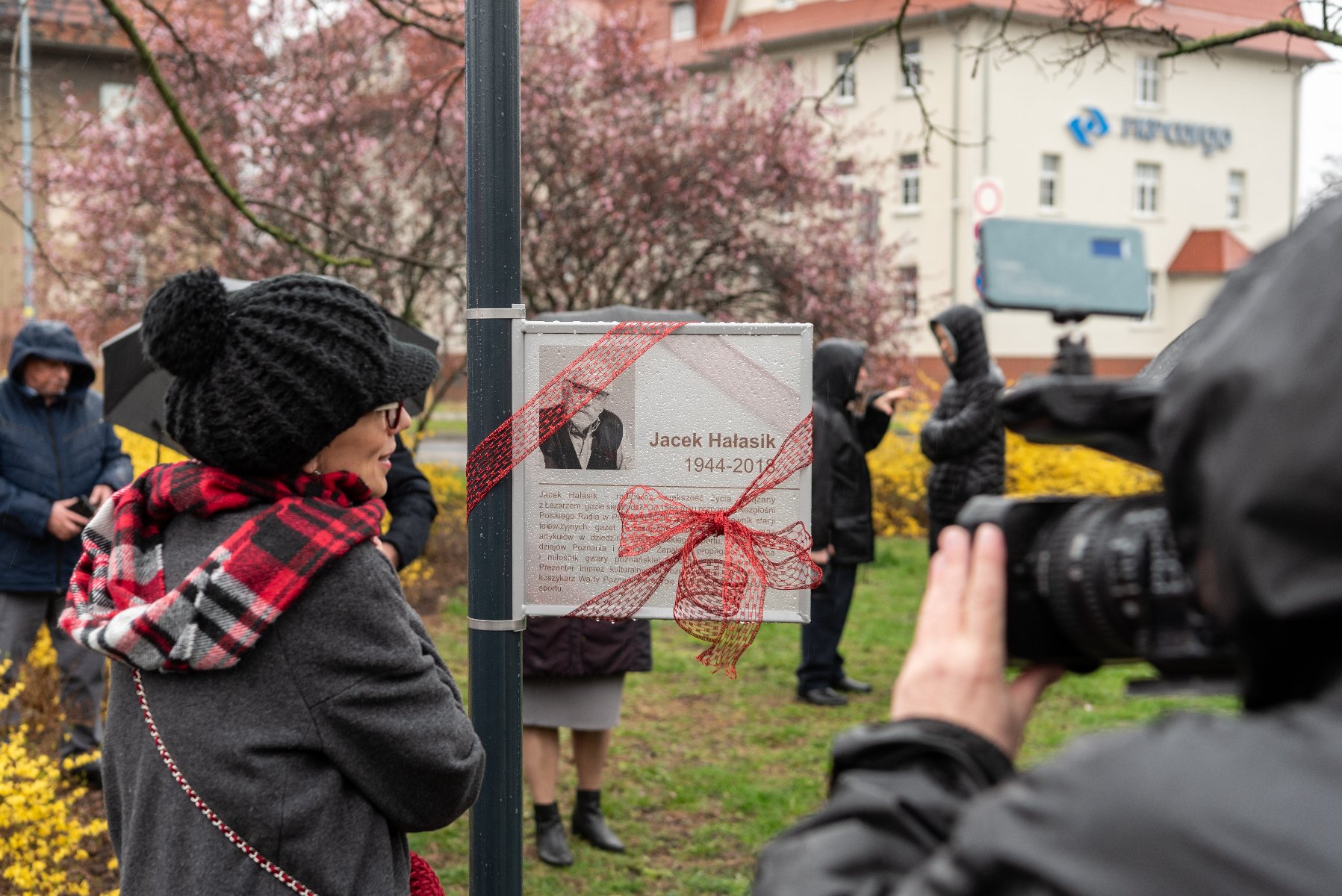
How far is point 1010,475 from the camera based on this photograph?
12094mm

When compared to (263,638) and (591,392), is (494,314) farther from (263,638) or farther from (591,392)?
(263,638)

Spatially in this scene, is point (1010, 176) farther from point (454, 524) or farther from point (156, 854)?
point (156, 854)

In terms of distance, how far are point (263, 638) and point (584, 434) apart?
35.3 inches

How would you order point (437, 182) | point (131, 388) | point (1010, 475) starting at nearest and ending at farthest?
point (131, 388), point (437, 182), point (1010, 475)

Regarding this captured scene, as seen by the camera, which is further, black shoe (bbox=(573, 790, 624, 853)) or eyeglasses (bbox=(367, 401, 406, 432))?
black shoe (bbox=(573, 790, 624, 853))

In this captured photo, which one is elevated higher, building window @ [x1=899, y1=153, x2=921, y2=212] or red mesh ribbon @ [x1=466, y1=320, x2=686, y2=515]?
building window @ [x1=899, y1=153, x2=921, y2=212]

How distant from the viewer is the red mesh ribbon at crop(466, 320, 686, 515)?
8.61 feet

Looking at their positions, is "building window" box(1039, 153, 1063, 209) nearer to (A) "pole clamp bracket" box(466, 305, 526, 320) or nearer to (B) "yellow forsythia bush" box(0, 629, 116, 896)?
(B) "yellow forsythia bush" box(0, 629, 116, 896)

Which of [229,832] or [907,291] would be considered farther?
[907,291]

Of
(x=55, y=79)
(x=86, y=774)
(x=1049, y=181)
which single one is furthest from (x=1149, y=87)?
(x=86, y=774)

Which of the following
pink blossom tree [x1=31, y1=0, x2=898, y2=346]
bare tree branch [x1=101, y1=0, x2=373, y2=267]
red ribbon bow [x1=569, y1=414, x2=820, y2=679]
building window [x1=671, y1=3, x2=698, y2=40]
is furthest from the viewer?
building window [x1=671, y1=3, x2=698, y2=40]

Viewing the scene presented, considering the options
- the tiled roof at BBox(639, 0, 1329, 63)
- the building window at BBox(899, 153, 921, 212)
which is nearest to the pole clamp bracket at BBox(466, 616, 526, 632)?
the tiled roof at BBox(639, 0, 1329, 63)

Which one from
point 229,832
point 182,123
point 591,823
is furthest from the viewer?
point 591,823

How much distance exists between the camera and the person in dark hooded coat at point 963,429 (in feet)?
23.0
